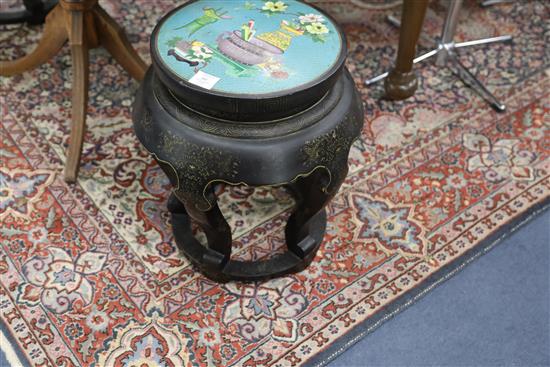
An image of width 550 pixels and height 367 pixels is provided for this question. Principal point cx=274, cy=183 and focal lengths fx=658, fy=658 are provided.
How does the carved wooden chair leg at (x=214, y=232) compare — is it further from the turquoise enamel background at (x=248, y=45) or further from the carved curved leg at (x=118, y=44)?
the carved curved leg at (x=118, y=44)

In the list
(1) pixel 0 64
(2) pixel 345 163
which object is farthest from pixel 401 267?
(1) pixel 0 64

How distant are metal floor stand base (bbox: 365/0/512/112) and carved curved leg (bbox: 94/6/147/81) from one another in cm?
87

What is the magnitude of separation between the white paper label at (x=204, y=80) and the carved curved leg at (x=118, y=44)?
89 centimetres

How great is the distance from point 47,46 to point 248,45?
1.05 m

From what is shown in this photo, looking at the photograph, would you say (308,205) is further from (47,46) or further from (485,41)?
(485,41)

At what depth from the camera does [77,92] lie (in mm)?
2180

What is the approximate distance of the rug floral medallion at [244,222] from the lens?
1.78 m

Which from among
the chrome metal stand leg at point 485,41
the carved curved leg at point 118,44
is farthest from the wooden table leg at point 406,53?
the carved curved leg at point 118,44

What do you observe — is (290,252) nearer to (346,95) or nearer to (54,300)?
(346,95)

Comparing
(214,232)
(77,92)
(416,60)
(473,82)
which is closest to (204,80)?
(214,232)

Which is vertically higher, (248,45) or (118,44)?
(248,45)

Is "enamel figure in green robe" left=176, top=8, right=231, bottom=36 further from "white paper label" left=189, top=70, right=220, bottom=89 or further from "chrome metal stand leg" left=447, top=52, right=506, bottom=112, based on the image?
"chrome metal stand leg" left=447, top=52, right=506, bottom=112

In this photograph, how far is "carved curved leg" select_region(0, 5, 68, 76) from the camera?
225cm

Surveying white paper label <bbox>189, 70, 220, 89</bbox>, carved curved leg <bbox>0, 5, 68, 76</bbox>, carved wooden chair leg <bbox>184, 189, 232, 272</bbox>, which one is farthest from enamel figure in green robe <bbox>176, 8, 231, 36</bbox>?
carved curved leg <bbox>0, 5, 68, 76</bbox>
